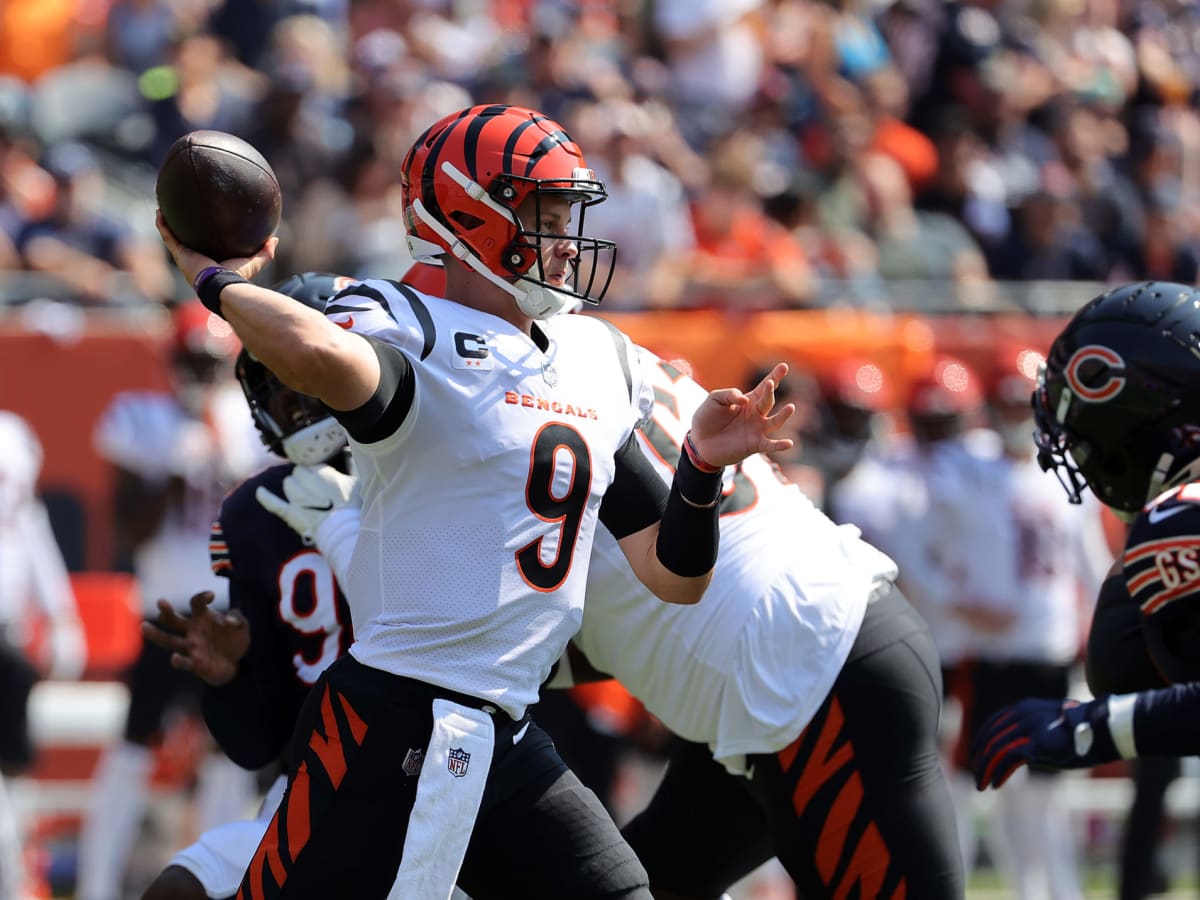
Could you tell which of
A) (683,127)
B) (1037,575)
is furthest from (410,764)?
(683,127)

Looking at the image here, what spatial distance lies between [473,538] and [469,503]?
0.20 feet

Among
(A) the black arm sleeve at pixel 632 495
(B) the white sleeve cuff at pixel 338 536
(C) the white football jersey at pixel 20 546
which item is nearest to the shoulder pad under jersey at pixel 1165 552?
(A) the black arm sleeve at pixel 632 495

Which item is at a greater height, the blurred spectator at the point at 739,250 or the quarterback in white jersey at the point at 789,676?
the quarterback in white jersey at the point at 789,676

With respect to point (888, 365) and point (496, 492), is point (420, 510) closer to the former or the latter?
point (496, 492)

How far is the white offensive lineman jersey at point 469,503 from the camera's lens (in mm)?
3271

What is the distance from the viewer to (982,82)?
1180 centimetres

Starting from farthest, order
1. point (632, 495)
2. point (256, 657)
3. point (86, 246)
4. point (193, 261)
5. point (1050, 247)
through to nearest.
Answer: point (1050, 247)
point (86, 246)
point (256, 657)
point (632, 495)
point (193, 261)

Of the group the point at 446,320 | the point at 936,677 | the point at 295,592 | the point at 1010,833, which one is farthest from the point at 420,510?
the point at 1010,833

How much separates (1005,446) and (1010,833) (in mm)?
1563

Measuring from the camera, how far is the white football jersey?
7102 millimetres

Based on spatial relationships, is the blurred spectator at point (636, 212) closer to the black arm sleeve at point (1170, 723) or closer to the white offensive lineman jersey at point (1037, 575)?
the white offensive lineman jersey at point (1037, 575)

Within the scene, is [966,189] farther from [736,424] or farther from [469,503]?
[469,503]

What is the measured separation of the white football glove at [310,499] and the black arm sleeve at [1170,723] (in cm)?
168

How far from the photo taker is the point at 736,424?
11.1ft
